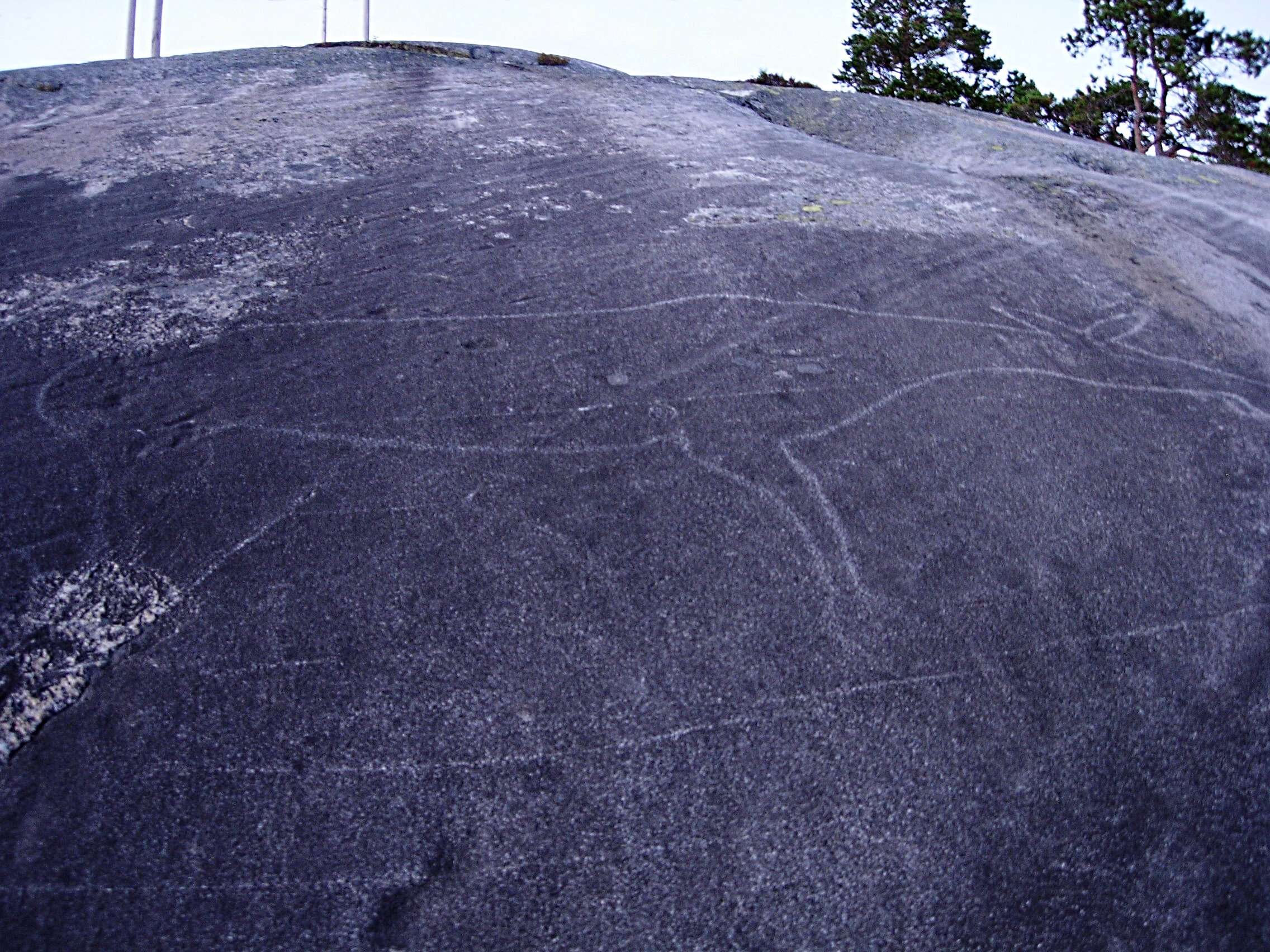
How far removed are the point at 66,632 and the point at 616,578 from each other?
1343mm

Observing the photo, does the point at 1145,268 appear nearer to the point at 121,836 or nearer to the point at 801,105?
the point at 801,105

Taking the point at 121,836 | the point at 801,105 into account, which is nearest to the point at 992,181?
the point at 801,105

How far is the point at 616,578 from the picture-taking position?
8.08 ft

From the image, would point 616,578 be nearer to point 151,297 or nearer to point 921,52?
point 151,297

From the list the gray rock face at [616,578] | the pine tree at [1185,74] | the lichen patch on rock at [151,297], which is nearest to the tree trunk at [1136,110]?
the pine tree at [1185,74]

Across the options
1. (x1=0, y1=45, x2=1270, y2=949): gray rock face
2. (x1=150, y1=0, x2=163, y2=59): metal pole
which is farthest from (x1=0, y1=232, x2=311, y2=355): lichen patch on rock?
(x1=150, y1=0, x2=163, y2=59): metal pole

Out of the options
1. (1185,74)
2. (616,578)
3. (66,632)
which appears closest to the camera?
(66,632)

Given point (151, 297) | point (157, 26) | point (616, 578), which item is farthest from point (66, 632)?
point (157, 26)

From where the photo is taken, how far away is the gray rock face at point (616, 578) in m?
1.91

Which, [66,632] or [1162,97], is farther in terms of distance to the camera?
[1162,97]

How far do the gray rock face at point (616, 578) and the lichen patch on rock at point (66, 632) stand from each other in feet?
0.04

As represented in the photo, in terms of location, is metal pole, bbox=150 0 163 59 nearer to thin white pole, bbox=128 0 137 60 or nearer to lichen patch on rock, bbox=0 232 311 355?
thin white pole, bbox=128 0 137 60

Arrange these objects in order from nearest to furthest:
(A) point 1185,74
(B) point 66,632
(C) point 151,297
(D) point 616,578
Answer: (B) point 66,632
(D) point 616,578
(C) point 151,297
(A) point 1185,74

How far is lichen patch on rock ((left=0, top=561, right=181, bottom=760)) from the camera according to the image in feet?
6.75
